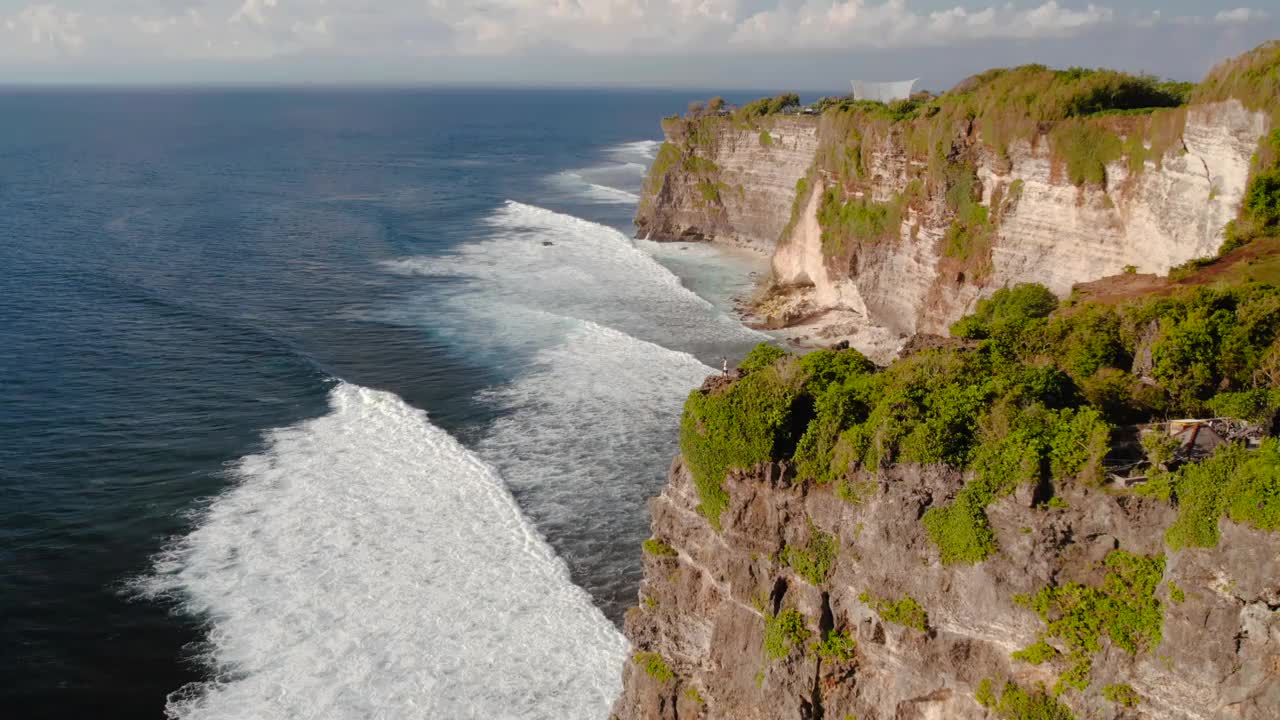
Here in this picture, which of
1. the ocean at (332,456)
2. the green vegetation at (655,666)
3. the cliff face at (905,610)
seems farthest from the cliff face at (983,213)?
the green vegetation at (655,666)

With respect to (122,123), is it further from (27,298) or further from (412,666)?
(412,666)

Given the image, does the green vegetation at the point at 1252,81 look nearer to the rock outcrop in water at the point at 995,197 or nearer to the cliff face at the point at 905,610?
the rock outcrop in water at the point at 995,197

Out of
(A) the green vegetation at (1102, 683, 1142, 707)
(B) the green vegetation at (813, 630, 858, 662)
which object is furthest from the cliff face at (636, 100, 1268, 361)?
(B) the green vegetation at (813, 630, 858, 662)

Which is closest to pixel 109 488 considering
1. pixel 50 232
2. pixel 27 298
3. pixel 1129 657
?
pixel 27 298

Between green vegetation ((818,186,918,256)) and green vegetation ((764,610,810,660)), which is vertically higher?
green vegetation ((818,186,918,256))

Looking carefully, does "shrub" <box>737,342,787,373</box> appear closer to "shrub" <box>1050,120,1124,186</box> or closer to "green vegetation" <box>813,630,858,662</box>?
"green vegetation" <box>813,630,858,662</box>

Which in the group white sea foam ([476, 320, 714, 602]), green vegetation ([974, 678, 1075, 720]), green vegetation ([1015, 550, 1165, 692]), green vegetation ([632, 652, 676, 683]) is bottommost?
white sea foam ([476, 320, 714, 602])

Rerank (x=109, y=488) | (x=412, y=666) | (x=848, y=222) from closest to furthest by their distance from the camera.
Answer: (x=412, y=666)
(x=109, y=488)
(x=848, y=222)
